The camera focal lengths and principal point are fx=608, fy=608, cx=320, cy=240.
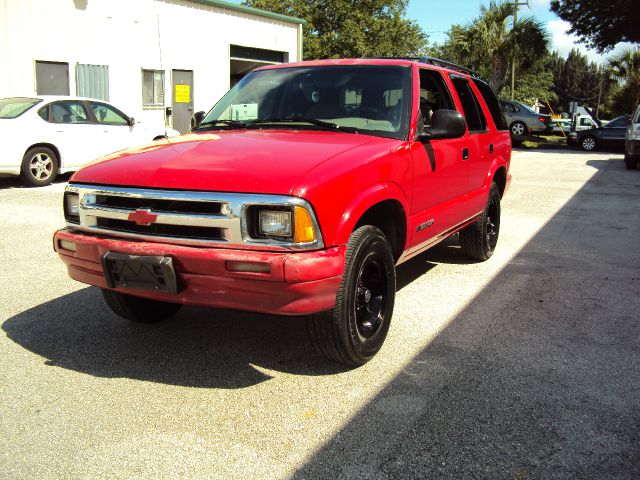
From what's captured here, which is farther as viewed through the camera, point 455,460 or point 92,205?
point 92,205

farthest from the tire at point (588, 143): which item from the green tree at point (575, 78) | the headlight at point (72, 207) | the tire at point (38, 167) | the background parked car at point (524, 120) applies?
the green tree at point (575, 78)

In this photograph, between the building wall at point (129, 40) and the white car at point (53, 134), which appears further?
the building wall at point (129, 40)

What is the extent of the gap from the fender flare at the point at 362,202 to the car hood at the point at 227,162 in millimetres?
279

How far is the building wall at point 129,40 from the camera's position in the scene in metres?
15.0

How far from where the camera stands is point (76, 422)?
2.93 m

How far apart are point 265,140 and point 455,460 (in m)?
2.10

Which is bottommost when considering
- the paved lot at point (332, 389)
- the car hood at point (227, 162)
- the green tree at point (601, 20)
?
the paved lot at point (332, 389)

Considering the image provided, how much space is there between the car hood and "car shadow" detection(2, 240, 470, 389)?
1.08 m

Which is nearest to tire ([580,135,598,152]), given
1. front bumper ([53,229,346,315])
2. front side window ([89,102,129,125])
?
front side window ([89,102,129,125])

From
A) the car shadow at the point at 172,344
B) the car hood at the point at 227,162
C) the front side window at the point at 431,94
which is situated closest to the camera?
the car hood at the point at 227,162

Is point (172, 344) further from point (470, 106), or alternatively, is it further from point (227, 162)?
point (470, 106)

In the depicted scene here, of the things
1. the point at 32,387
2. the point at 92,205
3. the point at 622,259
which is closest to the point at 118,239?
the point at 92,205

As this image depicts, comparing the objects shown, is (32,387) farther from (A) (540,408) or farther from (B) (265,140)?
(A) (540,408)

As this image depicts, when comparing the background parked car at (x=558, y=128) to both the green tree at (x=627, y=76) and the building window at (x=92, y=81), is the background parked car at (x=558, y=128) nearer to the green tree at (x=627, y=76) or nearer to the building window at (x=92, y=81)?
the green tree at (x=627, y=76)
